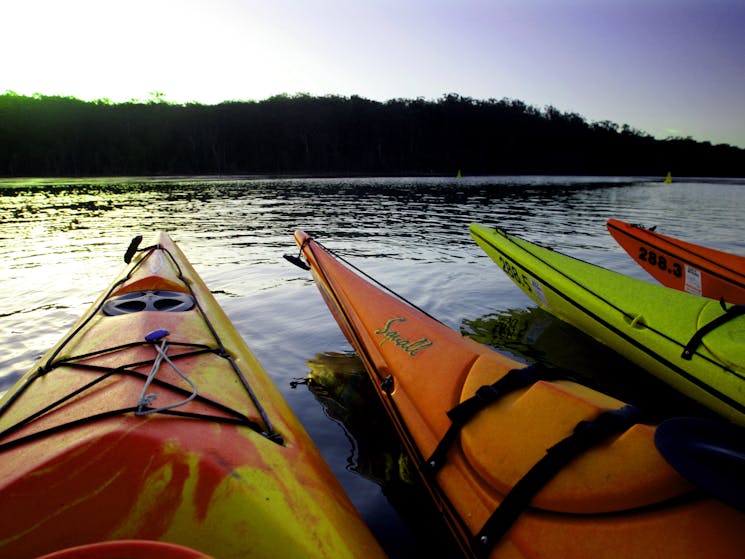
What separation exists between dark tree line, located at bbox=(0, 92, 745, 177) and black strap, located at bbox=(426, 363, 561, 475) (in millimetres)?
68959

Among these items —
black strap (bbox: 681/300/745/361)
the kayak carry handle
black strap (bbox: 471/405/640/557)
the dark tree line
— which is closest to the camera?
black strap (bbox: 471/405/640/557)

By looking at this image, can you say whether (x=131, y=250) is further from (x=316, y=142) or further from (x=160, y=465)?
(x=316, y=142)

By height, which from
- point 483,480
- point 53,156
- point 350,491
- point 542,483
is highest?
point 53,156

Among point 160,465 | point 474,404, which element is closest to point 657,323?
point 474,404

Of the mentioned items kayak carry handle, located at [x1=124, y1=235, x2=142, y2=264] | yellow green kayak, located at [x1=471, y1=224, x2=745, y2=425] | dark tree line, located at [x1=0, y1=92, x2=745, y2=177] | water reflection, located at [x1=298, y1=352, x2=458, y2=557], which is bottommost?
water reflection, located at [x1=298, y1=352, x2=458, y2=557]

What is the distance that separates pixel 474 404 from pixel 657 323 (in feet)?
7.35

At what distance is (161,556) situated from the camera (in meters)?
0.96

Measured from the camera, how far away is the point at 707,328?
2918 millimetres

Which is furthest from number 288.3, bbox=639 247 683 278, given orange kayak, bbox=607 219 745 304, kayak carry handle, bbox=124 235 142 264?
kayak carry handle, bbox=124 235 142 264

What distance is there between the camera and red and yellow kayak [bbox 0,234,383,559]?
1.25 m

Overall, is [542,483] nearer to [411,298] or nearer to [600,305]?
[600,305]

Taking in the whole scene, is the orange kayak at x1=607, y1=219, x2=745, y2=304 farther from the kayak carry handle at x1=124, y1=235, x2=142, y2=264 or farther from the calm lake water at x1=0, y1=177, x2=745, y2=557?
the kayak carry handle at x1=124, y1=235, x2=142, y2=264

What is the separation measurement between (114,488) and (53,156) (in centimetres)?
9062

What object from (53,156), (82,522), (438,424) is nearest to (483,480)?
(438,424)
